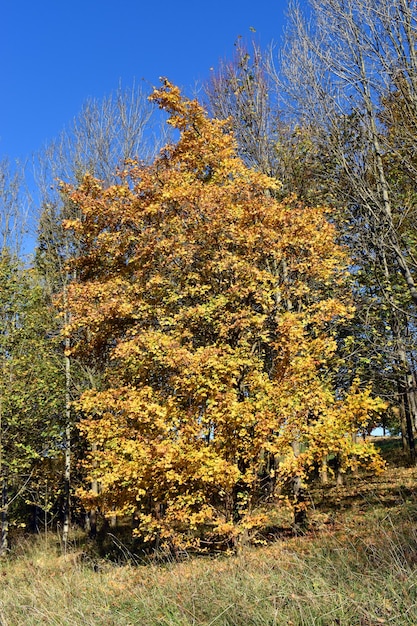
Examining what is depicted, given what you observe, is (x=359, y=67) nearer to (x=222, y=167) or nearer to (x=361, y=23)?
(x=361, y=23)

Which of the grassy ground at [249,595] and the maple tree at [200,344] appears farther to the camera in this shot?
the maple tree at [200,344]

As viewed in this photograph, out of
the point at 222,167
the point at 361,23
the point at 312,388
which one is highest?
the point at 361,23

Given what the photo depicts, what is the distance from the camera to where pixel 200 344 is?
839 centimetres

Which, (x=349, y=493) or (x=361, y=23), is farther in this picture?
(x=349, y=493)

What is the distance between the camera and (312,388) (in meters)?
7.37

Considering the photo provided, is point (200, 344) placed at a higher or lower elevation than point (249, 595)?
higher

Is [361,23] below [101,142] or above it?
below

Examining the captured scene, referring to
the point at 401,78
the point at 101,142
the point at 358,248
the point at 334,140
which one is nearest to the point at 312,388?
the point at 358,248

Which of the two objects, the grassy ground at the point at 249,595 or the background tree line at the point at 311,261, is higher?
the background tree line at the point at 311,261

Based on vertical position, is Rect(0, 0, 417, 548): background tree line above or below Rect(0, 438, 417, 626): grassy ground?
above

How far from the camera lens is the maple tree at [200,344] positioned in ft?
23.0

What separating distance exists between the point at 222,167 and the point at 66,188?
3051 millimetres

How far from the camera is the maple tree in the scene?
7.00 m

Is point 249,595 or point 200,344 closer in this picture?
point 249,595
